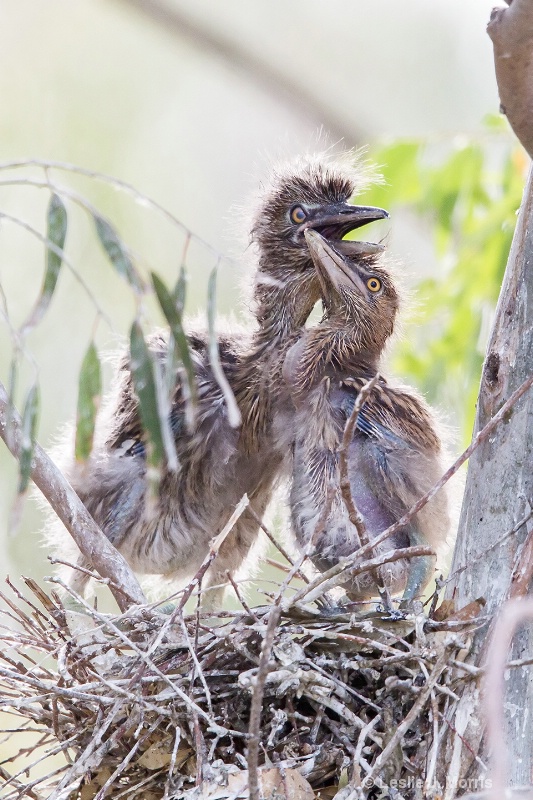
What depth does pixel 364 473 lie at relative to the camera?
3.09 m

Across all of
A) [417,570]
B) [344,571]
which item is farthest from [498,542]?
[417,570]

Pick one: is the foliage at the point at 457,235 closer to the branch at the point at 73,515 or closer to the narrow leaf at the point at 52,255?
the branch at the point at 73,515

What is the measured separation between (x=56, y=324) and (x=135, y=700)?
6085mm

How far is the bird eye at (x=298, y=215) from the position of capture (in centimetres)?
360

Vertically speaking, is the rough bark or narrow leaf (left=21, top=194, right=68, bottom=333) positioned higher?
narrow leaf (left=21, top=194, right=68, bottom=333)

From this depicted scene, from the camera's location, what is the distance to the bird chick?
10.1ft

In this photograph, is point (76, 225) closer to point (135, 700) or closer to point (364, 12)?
point (364, 12)

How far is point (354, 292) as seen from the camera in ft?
11.0

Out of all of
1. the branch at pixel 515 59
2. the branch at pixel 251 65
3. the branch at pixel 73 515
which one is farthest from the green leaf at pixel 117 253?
the branch at pixel 251 65

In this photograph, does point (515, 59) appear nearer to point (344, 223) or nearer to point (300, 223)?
point (344, 223)

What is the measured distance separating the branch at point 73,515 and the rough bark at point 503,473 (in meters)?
0.89

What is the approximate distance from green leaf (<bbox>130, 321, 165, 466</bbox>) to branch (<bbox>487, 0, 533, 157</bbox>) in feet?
3.12

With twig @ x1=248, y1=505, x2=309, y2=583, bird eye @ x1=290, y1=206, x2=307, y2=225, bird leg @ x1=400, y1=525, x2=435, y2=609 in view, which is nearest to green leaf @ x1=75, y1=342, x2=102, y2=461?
twig @ x1=248, y1=505, x2=309, y2=583

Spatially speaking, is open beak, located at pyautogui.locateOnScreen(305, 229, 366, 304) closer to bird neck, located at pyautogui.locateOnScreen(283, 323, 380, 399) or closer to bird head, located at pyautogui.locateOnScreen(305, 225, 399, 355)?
bird head, located at pyautogui.locateOnScreen(305, 225, 399, 355)
